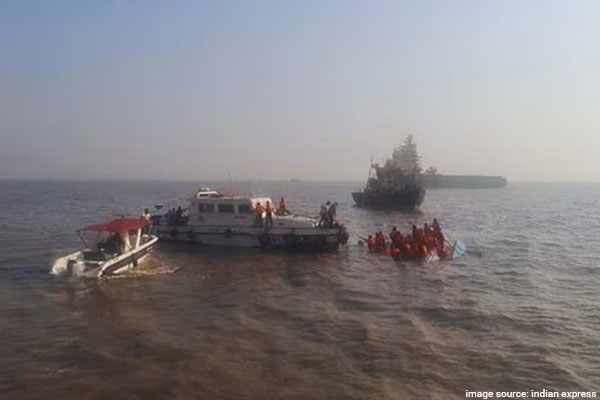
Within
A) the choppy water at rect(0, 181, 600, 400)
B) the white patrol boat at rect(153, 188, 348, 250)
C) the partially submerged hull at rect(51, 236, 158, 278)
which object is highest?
the white patrol boat at rect(153, 188, 348, 250)

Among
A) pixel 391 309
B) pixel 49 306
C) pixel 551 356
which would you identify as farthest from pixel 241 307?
pixel 551 356

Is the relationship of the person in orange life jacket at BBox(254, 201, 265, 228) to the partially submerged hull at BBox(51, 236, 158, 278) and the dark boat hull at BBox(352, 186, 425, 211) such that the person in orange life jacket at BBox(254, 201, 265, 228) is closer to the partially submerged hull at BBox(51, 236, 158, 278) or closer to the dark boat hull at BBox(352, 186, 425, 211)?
the partially submerged hull at BBox(51, 236, 158, 278)

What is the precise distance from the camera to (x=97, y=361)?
1430 cm

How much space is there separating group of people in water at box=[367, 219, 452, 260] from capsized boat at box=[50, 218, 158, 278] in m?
13.5

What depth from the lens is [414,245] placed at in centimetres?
3131

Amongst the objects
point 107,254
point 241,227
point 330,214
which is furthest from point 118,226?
point 330,214

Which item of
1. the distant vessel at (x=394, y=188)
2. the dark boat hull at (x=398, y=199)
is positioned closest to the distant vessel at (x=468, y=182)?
the distant vessel at (x=394, y=188)

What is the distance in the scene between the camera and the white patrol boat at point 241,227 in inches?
1289

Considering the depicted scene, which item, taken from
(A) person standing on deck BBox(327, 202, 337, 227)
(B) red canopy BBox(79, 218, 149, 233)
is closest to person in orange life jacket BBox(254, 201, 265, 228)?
(A) person standing on deck BBox(327, 202, 337, 227)

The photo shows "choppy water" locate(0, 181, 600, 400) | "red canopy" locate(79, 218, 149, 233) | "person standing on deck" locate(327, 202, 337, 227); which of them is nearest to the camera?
"choppy water" locate(0, 181, 600, 400)

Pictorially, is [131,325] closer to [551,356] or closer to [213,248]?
[551,356]

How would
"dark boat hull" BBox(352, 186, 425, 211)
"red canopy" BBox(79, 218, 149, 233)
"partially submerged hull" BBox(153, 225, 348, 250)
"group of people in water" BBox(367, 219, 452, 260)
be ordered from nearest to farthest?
"red canopy" BBox(79, 218, 149, 233), "group of people in water" BBox(367, 219, 452, 260), "partially submerged hull" BBox(153, 225, 348, 250), "dark boat hull" BBox(352, 186, 425, 211)

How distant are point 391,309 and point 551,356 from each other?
6.07 meters

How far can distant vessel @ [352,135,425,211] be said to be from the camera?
69750 mm
